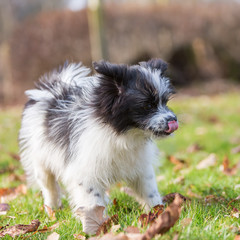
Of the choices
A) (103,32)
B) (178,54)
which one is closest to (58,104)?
(103,32)

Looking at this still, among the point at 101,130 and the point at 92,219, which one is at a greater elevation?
the point at 101,130

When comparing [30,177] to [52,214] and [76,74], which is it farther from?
[76,74]

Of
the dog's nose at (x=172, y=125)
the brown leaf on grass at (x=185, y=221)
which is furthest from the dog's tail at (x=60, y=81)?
the brown leaf on grass at (x=185, y=221)

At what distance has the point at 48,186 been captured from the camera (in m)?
4.20

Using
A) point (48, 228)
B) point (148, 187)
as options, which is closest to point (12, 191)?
point (48, 228)

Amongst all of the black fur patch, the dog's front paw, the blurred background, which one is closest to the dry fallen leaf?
the dog's front paw

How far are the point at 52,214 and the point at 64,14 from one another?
12938 mm

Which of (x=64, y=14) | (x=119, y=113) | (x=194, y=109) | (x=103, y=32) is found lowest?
(x=194, y=109)

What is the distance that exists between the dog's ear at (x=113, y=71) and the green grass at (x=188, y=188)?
0.78m

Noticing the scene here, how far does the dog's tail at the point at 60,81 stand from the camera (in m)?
4.02

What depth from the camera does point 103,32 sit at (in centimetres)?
1213

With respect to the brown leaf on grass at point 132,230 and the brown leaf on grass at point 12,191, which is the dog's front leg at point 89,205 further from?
the brown leaf on grass at point 12,191

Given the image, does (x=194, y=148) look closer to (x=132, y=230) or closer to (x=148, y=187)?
(x=148, y=187)

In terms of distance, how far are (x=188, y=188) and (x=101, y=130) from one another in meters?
1.70
